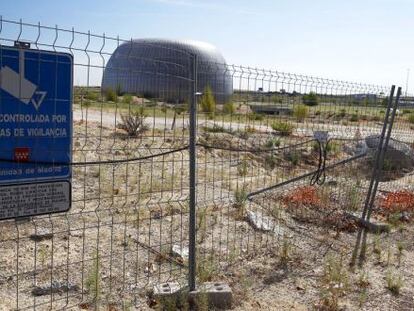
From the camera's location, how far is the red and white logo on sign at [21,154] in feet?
11.6

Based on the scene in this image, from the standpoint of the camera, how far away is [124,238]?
5473mm

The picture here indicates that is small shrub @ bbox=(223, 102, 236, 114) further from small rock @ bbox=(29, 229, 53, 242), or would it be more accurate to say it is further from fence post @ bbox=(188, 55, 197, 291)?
small rock @ bbox=(29, 229, 53, 242)

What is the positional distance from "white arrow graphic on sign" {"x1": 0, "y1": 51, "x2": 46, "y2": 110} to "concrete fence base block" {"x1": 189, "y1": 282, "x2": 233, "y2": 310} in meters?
2.11

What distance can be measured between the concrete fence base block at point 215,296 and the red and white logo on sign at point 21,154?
186cm

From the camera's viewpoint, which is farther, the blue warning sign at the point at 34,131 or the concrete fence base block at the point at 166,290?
the concrete fence base block at the point at 166,290

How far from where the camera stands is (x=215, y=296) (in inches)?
172

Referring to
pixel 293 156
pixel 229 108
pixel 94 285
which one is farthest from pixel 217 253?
pixel 293 156

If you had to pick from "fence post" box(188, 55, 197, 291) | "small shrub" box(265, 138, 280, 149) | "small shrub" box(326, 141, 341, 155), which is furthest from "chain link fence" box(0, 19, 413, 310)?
"small shrub" box(265, 138, 280, 149)

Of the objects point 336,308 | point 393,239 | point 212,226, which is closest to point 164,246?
point 212,226

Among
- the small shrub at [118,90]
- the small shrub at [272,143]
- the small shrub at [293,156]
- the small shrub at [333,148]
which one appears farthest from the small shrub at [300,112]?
the small shrub at [272,143]

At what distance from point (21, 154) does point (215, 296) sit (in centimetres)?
209

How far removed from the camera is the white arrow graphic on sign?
3.38m

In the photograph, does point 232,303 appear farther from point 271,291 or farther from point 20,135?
point 20,135

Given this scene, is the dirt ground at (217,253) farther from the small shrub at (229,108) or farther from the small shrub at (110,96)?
the small shrub at (229,108)
